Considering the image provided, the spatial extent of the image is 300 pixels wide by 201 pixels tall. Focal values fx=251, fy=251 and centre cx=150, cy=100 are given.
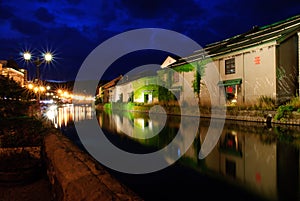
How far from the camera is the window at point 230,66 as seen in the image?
78.8ft

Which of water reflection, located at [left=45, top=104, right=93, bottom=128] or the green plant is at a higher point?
the green plant

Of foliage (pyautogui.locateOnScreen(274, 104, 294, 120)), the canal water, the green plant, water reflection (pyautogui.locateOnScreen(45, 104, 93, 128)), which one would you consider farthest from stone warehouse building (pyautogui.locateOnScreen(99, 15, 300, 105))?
the canal water

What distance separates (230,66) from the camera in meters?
24.4

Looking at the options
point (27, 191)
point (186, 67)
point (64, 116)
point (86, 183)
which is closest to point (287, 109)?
point (27, 191)

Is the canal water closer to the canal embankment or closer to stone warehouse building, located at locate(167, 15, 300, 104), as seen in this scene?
the canal embankment

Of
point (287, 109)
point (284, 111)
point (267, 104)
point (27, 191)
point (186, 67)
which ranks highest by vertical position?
point (186, 67)

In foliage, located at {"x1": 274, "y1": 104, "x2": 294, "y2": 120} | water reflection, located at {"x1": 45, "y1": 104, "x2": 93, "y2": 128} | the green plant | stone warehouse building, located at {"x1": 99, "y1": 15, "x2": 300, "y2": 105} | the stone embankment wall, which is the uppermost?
stone warehouse building, located at {"x1": 99, "y1": 15, "x2": 300, "y2": 105}

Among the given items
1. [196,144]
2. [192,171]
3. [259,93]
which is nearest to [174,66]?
[259,93]

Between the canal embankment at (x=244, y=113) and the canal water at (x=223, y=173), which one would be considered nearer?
the canal water at (x=223, y=173)

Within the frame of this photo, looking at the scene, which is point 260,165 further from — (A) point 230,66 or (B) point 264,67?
(A) point 230,66

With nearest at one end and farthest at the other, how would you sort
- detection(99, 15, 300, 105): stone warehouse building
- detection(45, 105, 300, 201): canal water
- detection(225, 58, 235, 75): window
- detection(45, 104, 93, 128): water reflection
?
detection(45, 105, 300, 201): canal water → detection(45, 104, 93, 128): water reflection → detection(99, 15, 300, 105): stone warehouse building → detection(225, 58, 235, 75): window

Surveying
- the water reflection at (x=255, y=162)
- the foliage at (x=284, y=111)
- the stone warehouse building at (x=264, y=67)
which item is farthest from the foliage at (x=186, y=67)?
the water reflection at (x=255, y=162)

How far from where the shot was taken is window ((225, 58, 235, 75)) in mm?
24031

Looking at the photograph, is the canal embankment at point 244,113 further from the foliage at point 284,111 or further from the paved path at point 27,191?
the paved path at point 27,191
